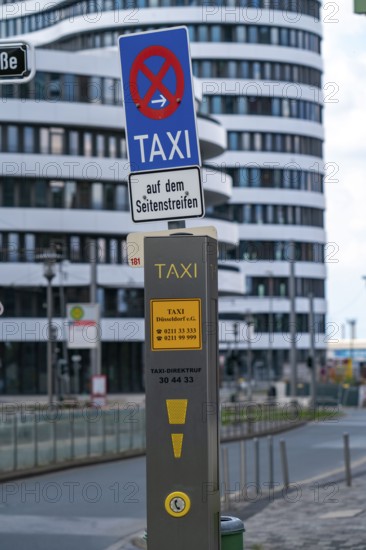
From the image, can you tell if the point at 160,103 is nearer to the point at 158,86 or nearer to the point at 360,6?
the point at 158,86

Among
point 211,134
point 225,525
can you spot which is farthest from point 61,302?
point 225,525

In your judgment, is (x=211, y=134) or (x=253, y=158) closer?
(x=211, y=134)

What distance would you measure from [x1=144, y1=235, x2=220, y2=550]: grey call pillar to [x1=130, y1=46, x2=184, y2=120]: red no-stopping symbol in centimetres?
85

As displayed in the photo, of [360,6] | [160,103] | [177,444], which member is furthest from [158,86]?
[360,6]

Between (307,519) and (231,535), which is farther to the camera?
(307,519)

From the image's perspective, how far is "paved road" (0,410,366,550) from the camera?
1617cm

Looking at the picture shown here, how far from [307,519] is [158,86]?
10.2m

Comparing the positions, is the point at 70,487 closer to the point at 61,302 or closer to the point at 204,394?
the point at 204,394

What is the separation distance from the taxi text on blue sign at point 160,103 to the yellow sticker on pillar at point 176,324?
2.92ft

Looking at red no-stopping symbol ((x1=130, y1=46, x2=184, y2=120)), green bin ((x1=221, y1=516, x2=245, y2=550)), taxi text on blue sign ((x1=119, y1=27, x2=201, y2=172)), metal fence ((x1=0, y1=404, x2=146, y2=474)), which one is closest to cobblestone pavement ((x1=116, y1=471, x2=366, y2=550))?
green bin ((x1=221, y1=516, x2=245, y2=550))

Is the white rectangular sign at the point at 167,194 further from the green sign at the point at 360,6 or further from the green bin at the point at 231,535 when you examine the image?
the green sign at the point at 360,6

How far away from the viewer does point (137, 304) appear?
73.1 meters

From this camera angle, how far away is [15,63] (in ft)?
29.4

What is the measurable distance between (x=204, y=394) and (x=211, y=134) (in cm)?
6757
